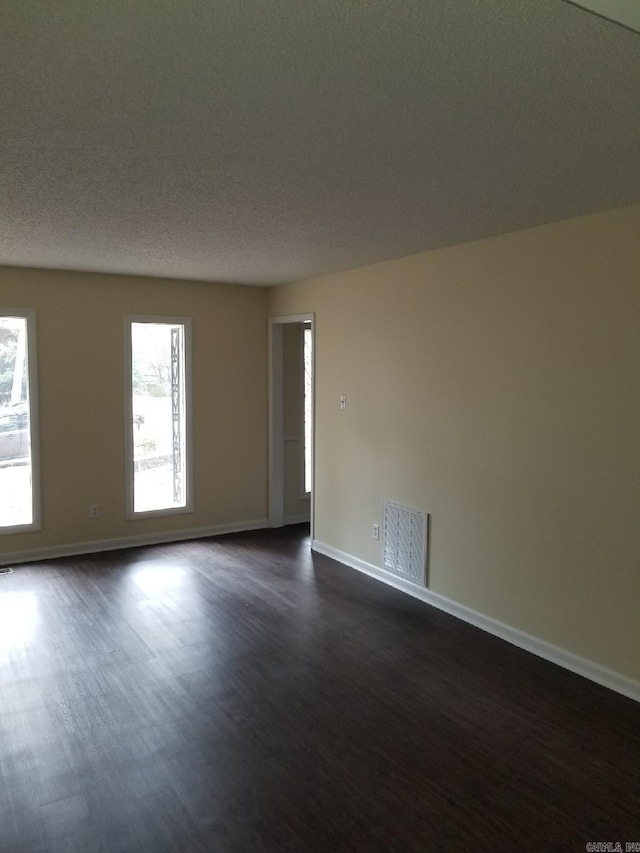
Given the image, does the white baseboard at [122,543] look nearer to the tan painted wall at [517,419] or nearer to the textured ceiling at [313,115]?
the tan painted wall at [517,419]

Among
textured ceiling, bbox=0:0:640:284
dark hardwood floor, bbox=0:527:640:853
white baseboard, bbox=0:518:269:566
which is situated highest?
textured ceiling, bbox=0:0:640:284

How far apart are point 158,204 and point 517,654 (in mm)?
3152

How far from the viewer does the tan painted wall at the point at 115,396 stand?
5367 mm

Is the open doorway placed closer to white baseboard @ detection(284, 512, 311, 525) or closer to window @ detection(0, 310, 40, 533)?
white baseboard @ detection(284, 512, 311, 525)

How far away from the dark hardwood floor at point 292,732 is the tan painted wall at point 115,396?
Result: 127 centimetres

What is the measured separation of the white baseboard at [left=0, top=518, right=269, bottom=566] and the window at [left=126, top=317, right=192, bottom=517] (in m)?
0.23

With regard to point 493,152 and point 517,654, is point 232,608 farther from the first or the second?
point 493,152

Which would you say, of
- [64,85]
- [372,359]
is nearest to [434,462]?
[372,359]

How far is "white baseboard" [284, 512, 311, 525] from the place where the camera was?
6717mm

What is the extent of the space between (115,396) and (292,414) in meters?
1.81

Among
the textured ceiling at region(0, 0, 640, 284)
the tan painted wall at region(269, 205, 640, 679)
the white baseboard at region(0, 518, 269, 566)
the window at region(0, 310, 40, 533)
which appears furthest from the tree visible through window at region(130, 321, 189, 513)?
the textured ceiling at region(0, 0, 640, 284)

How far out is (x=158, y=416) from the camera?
5984mm

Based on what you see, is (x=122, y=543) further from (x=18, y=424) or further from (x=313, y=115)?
(x=313, y=115)

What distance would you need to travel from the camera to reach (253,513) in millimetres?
6531
